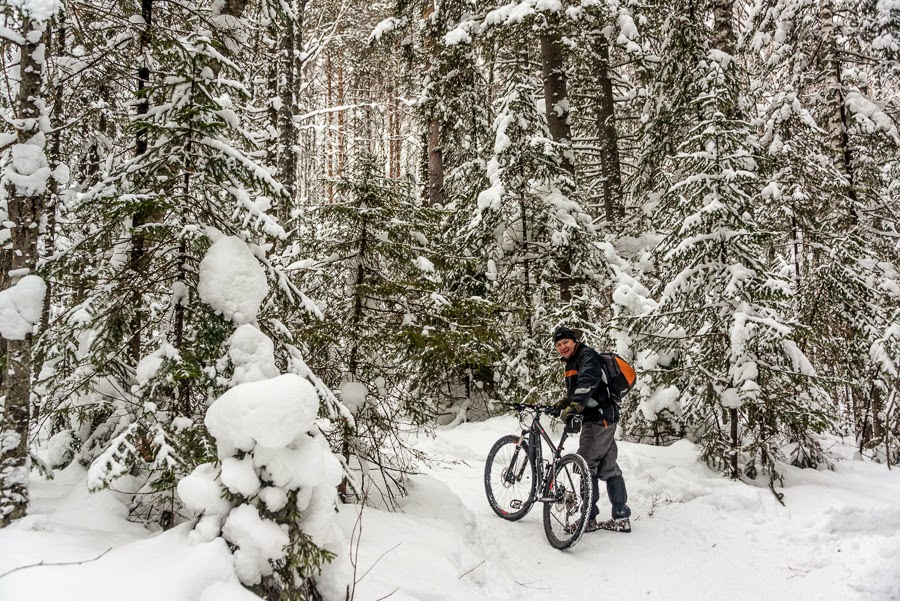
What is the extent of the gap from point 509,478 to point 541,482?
527 mm

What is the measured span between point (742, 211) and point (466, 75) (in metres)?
9.25

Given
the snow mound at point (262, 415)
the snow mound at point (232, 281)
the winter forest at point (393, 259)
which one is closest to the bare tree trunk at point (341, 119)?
the winter forest at point (393, 259)

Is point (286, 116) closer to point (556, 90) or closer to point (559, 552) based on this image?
point (556, 90)

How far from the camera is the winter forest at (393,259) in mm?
3650

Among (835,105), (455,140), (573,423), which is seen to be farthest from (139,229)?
(455,140)

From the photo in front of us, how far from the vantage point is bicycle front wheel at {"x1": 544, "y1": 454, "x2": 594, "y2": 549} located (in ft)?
18.7

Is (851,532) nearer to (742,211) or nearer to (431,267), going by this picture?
(742,211)

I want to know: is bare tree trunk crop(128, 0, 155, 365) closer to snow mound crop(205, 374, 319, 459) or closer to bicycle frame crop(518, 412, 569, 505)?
snow mound crop(205, 374, 319, 459)

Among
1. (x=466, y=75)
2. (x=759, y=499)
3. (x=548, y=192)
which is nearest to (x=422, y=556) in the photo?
(x=759, y=499)

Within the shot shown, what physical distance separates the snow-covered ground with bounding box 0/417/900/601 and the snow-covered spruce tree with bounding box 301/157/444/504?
36.6 inches

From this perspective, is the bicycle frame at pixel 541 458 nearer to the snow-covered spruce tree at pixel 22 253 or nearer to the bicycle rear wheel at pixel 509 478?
the bicycle rear wheel at pixel 509 478

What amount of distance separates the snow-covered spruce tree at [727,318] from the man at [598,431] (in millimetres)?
1804

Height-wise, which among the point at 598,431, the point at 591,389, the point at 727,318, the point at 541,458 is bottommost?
the point at 541,458

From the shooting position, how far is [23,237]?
12.1 feet
